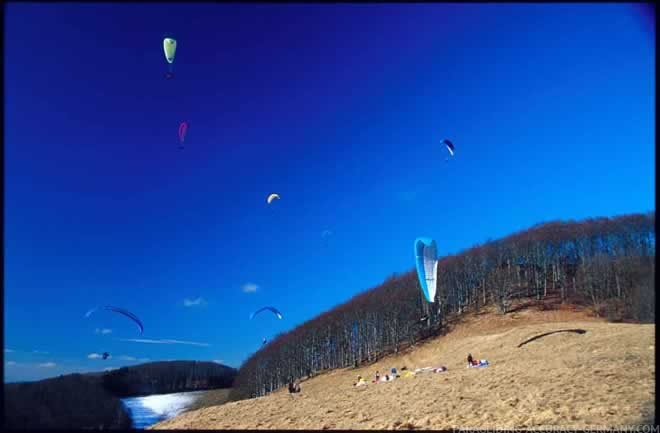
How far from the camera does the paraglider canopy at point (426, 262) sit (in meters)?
20.3

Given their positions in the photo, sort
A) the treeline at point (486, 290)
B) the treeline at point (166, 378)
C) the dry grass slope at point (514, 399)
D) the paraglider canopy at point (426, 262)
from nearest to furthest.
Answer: the dry grass slope at point (514, 399) < the paraglider canopy at point (426, 262) < the treeline at point (166, 378) < the treeline at point (486, 290)

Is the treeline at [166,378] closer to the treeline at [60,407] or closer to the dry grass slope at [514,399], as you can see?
the treeline at [60,407]

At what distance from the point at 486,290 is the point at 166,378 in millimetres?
32428

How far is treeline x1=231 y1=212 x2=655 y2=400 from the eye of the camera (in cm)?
3797

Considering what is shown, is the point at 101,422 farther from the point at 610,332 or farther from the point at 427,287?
the point at 610,332

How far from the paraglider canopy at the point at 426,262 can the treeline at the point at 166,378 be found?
568 inches

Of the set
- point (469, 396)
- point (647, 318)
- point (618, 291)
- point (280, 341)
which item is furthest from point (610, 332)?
point (280, 341)

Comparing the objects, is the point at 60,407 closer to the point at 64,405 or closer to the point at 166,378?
the point at 64,405

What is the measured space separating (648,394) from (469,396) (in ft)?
15.0

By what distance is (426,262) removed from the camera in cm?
2128

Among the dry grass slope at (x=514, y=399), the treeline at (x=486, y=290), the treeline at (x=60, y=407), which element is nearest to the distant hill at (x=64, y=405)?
the treeline at (x=60, y=407)

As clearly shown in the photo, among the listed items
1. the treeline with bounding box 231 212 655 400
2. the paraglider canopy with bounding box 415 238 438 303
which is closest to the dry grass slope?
the paraglider canopy with bounding box 415 238 438 303

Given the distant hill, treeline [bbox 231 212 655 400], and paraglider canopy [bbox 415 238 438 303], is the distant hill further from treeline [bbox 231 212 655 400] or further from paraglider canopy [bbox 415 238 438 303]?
treeline [bbox 231 212 655 400]

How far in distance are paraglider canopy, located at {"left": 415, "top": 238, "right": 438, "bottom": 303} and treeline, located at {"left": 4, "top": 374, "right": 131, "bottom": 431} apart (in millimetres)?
12638
